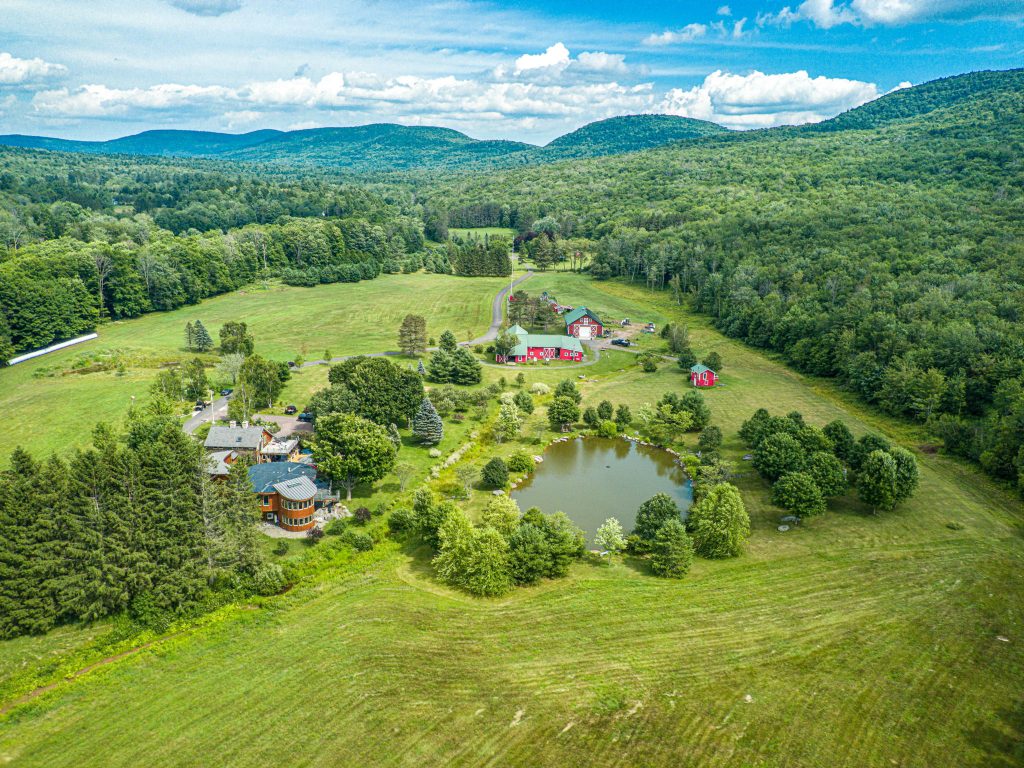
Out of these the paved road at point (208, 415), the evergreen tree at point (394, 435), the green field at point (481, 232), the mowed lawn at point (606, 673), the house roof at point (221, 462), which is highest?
the green field at point (481, 232)

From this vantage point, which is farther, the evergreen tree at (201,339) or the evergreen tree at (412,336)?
the evergreen tree at (412,336)

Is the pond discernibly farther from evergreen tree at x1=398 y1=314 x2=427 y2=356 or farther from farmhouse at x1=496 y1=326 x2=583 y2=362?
evergreen tree at x1=398 y1=314 x2=427 y2=356

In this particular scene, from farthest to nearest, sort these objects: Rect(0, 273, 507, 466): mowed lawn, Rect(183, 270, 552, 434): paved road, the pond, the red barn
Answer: the red barn → Rect(0, 273, 507, 466): mowed lawn → Rect(183, 270, 552, 434): paved road → the pond

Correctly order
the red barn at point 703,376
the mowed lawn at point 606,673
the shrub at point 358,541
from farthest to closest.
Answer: the red barn at point 703,376 < the shrub at point 358,541 < the mowed lawn at point 606,673

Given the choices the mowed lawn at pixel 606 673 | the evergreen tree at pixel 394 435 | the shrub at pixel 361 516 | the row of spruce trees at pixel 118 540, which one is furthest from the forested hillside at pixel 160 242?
the mowed lawn at pixel 606 673

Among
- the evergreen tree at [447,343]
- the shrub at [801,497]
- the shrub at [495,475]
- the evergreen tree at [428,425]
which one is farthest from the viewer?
the evergreen tree at [447,343]

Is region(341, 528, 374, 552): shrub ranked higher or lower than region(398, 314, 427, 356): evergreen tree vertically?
lower

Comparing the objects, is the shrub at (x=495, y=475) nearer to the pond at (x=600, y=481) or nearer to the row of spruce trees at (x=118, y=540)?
the pond at (x=600, y=481)

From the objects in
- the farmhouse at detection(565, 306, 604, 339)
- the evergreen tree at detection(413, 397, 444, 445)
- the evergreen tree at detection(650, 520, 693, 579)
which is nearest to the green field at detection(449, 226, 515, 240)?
the farmhouse at detection(565, 306, 604, 339)
